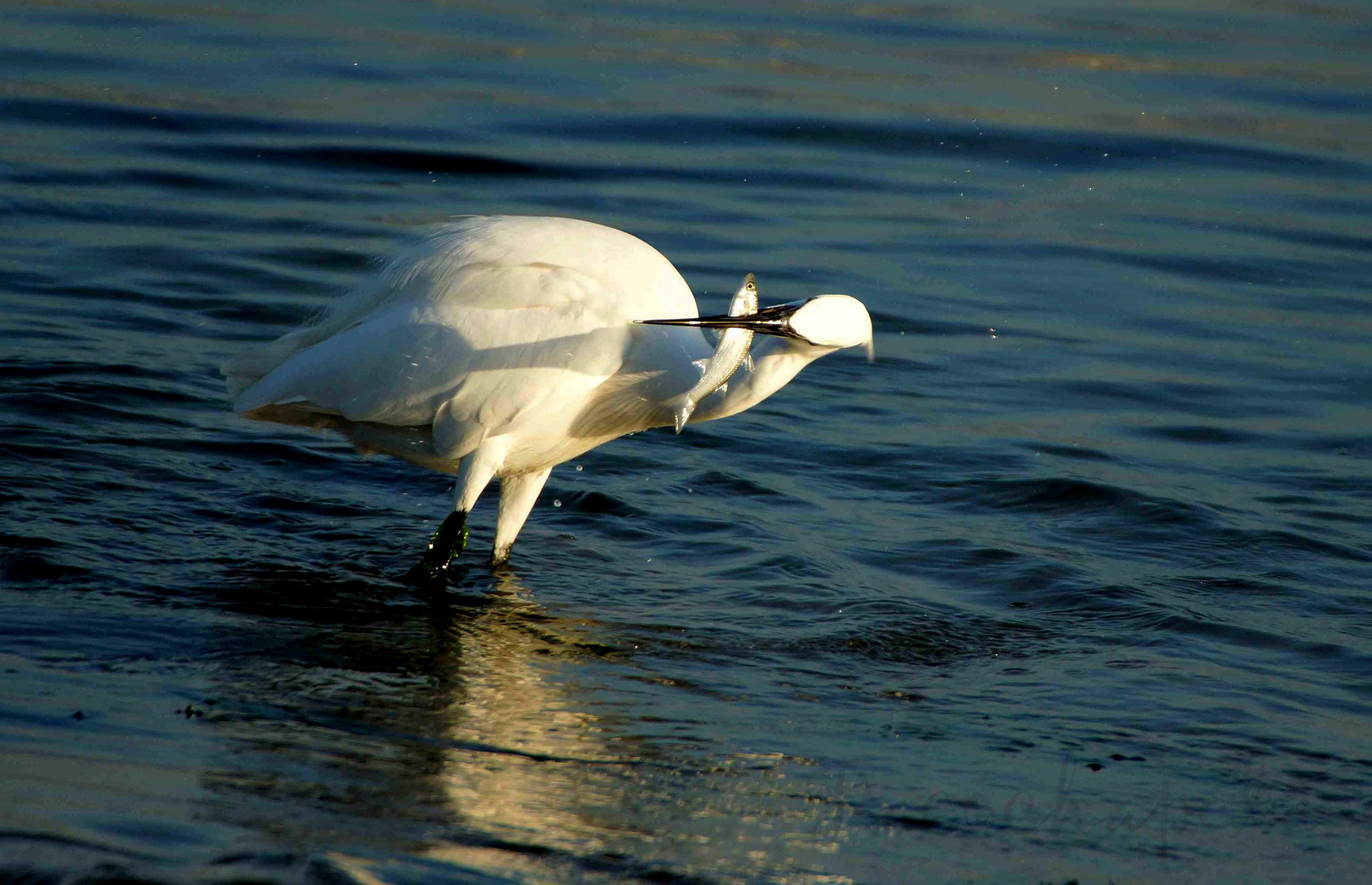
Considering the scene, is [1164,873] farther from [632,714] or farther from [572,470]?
[572,470]

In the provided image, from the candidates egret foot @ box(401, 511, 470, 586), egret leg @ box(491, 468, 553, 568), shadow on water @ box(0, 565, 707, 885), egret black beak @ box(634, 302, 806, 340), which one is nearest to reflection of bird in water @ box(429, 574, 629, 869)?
shadow on water @ box(0, 565, 707, 885)

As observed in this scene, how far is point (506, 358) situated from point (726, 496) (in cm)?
180

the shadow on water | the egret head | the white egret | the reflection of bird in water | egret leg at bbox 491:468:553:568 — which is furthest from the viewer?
egret leg at bbox 491:468:553:568

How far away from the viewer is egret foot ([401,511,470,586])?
604 cm

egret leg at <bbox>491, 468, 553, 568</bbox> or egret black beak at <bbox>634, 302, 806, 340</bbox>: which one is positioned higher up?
egret black beak at <bbox>634, 302, 806, 340</bbox>

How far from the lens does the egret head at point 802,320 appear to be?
5.09 metres

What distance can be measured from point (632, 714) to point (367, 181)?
8421 millimetres

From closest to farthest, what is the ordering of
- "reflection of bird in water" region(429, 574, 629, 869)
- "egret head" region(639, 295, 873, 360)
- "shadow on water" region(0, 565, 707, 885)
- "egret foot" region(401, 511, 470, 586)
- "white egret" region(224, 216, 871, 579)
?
"shadow on water" region(0, 565, 707, 885) → "reflection of bird in water" region(429, 574, 629, 869) → "egret head" region(639, 295, 873, 360) → "white egret" region(224, 216, 871, 579) → "egret foot" region(401, 511, 470, 586)

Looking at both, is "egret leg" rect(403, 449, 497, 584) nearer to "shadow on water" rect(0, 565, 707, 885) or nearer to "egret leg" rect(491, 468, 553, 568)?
"shadow on water" rect(0, 565, 707, 885)

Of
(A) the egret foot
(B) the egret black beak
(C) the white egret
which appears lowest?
(A) the egret foot

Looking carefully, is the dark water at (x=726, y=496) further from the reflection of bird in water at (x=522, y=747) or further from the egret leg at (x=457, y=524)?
the egret leg at (x=457, y=524)

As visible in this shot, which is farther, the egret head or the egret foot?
the egret foot

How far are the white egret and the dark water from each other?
54cm

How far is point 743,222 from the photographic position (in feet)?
39.4
